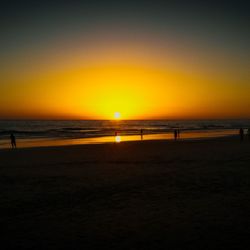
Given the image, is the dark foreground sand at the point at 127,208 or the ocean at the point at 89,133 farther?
the ocean at the point at 89,133

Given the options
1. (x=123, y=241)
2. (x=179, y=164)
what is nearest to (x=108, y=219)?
(x=123, y=241)

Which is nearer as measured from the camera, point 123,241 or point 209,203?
point 123,241

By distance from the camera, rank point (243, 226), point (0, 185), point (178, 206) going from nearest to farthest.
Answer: point (243, 226) < point (178, 206) < point (0, 185)

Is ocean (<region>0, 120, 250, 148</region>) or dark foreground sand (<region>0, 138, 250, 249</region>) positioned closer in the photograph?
dark foreground sand (<region>0, 138, 250, 249</region>)

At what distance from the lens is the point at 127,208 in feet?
28.1

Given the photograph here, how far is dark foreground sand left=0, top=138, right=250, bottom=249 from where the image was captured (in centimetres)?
632

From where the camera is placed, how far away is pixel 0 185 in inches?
468

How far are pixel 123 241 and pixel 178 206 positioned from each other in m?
2.90

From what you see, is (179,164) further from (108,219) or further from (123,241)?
(123,241)

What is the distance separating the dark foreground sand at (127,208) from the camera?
6.32 metres

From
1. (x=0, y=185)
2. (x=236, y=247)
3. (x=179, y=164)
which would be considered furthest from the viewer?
(x=179, y=164)

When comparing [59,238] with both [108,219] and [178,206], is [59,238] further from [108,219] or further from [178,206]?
[178,206]

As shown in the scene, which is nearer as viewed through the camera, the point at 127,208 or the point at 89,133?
the point at 127,208

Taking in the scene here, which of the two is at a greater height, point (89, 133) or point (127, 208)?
point (127, 208)
